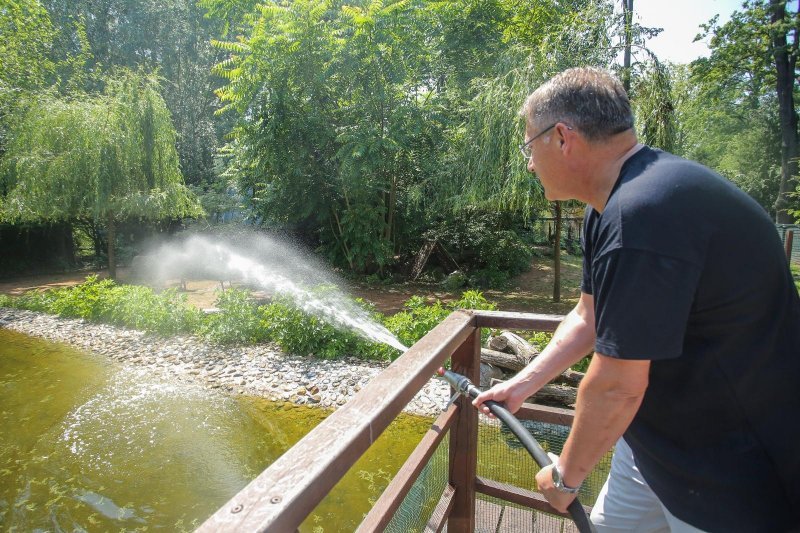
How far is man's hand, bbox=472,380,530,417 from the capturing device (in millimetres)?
1443

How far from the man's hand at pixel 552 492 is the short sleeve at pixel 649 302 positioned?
16.7 inches

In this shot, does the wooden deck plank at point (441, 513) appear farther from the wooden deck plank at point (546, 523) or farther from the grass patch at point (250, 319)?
the grass patch at point (250, 319)

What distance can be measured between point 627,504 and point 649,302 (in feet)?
2.60

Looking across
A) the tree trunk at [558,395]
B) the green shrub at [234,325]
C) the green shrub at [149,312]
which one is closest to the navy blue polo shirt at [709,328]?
the tree trunk at [558,395]

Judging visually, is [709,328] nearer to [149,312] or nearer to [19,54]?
[149,312]

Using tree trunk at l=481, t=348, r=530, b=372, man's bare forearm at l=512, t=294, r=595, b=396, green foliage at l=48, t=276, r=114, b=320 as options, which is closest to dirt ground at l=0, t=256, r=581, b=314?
green foliage at l=48, t=276, r=114, b=320

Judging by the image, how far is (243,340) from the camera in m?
7.22

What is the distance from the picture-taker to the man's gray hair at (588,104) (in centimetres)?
107

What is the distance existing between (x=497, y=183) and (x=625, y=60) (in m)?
3.06

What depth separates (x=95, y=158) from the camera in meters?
11.0

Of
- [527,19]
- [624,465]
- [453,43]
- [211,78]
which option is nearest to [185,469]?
[624,465]

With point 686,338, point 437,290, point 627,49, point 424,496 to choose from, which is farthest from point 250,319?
point 627,49

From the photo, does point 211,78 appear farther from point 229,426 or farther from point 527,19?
point 229,426

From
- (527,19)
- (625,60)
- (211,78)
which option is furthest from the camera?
(211,78)
